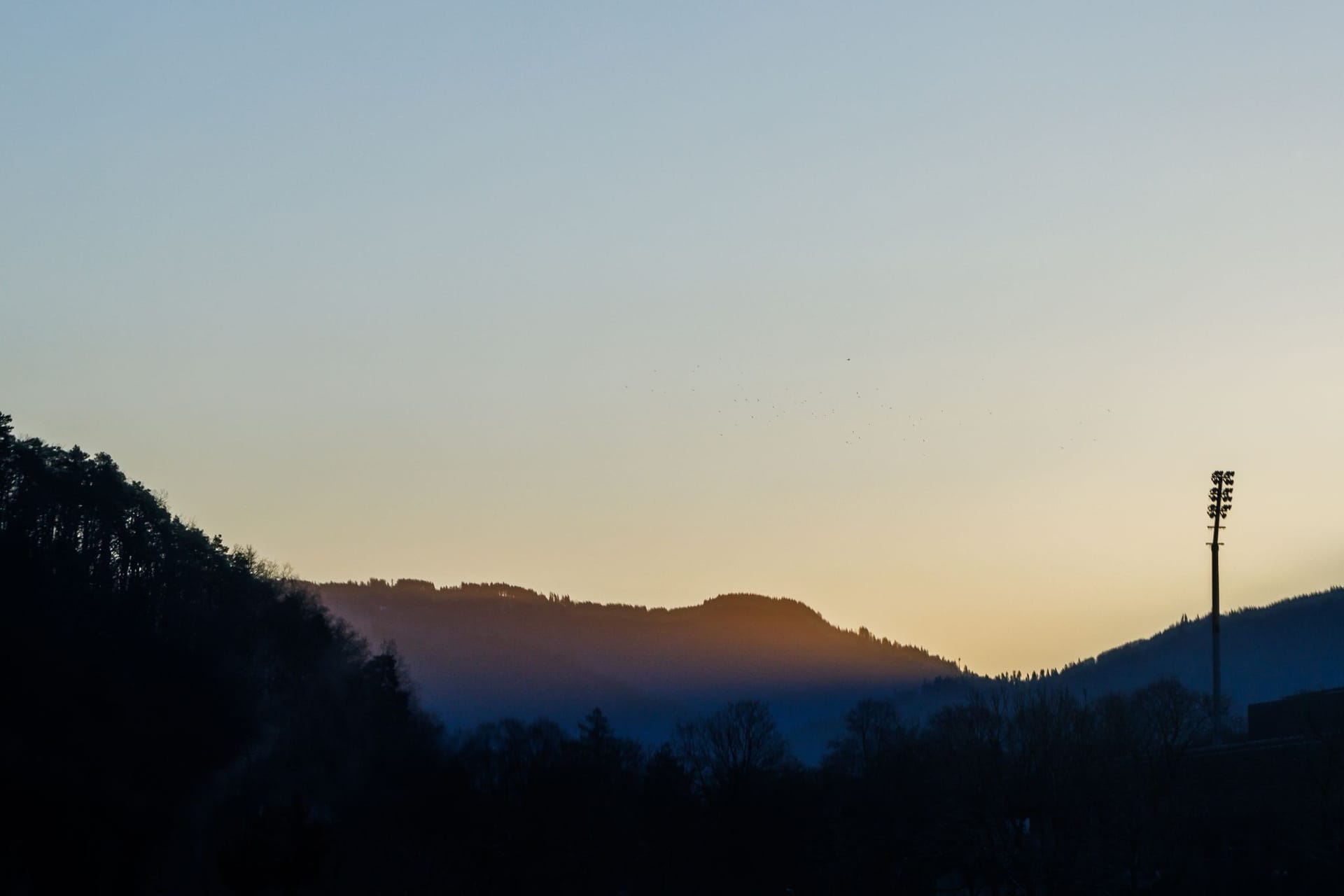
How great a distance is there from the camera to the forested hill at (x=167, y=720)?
67688mm

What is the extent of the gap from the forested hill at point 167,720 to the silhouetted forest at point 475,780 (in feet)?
0.63

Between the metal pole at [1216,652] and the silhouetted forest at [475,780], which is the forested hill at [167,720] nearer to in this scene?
the silhouetted forest at [475,780]

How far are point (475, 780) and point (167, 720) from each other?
36.3 m

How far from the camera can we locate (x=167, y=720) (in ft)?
288

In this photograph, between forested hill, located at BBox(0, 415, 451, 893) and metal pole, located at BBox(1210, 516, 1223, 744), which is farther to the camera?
metal pole, located at BBox(1210, 516, 1223, 744)

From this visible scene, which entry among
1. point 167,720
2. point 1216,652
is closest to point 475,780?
point 167,720

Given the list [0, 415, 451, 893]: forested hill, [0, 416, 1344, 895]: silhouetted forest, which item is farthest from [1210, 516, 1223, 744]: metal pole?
[0, 415, 451, 893]: forested hill

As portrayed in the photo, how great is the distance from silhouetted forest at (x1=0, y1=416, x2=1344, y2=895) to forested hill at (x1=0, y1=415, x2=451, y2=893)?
193mm

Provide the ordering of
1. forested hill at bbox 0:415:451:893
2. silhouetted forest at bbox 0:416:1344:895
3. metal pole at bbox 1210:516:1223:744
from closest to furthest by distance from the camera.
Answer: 1. forested hill at bbox 0:415:451:893
2. silhouetted forest at bbox 0:416:1344:895
3. metal pole at bbox 1210:516:1223:744

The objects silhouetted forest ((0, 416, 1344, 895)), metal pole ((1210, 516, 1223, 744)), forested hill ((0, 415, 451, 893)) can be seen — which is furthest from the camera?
metal pole ((1210, 516, 1223, 744))

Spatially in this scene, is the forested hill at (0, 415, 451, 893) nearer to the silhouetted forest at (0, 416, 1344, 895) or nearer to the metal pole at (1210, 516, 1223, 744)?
the silhouetted forest at (0, 416, 1344, 895)

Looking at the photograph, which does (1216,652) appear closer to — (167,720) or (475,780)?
(475,780)

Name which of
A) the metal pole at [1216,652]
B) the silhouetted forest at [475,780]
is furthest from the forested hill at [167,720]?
the metal pole at [1216,652]

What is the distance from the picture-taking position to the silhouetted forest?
72500mm
